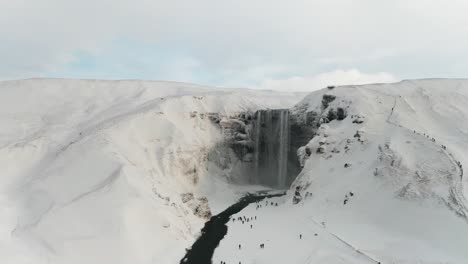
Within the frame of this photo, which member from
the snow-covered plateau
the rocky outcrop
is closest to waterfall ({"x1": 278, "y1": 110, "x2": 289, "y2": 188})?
the snow-covered plateau

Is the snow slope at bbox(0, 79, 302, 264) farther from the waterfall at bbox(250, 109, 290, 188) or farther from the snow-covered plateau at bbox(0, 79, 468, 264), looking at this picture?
the waterfall at bbox(250, 109, 290, 188)

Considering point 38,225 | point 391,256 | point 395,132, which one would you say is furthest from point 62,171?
point 395,132

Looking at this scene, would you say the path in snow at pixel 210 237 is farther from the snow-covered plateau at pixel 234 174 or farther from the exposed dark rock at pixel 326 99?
the exposed dark rock at pixel 326 99

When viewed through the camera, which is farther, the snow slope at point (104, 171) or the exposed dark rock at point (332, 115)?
the exposed dark rock at point (332, 115)

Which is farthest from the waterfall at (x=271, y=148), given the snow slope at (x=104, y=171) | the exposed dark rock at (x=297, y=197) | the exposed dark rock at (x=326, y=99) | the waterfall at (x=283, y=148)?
the exposed dark rock at (x=297, y=197)

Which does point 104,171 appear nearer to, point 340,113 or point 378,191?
point 378,191
